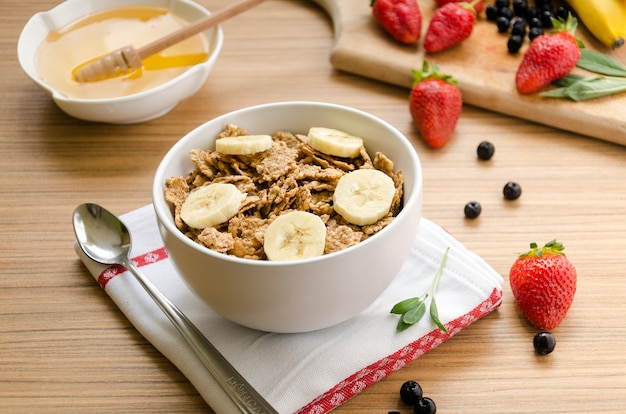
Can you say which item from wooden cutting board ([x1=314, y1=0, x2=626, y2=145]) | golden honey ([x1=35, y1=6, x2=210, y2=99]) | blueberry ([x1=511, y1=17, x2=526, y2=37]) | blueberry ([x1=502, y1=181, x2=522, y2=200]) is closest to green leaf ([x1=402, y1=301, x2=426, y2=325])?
blueberry ([x1=502, y1=181, x2=522, y2=200])

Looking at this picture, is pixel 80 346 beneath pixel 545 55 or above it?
beneath

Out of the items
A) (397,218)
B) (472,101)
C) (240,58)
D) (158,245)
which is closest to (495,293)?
(397,218)

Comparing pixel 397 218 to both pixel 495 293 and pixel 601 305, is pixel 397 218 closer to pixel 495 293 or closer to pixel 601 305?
pixel 495 293

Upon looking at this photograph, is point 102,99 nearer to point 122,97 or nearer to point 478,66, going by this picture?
point 122,97

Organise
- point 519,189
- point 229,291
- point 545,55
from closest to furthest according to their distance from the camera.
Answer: point 229,291, point 519,189, point 545,55

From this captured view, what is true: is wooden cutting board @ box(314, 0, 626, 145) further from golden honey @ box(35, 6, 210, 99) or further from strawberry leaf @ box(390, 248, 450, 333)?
strawberry leaf @ box(390, 248, 450, 333)

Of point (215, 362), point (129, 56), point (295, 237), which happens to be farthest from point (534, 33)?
point (215, 362)
